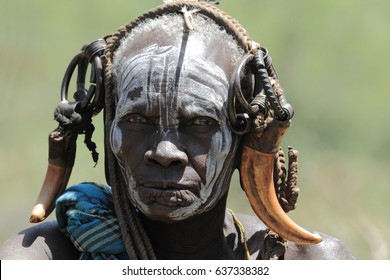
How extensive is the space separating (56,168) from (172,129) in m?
0.69

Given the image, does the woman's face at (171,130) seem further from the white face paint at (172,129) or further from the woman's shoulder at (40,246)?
the woman's shoulder at (40,246)

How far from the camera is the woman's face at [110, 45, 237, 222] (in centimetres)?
471

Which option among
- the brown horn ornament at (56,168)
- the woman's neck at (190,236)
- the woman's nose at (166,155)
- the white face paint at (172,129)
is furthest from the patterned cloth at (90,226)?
the woman's nose at (166,155)

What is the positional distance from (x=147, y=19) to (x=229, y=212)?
1044mm

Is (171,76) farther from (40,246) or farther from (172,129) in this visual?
(40,246)

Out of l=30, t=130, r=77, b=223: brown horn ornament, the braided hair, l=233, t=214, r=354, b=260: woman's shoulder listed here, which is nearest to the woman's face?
the braided hair

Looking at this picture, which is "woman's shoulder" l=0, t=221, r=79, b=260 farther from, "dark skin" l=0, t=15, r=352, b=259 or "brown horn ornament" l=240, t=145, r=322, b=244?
"brown horn ornament" l=240, t=145, r=322, b=244

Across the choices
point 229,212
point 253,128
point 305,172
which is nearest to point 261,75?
point 253,128

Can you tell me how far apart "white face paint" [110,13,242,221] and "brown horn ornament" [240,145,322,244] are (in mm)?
226

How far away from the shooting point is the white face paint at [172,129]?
4711mm

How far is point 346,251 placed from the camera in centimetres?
558

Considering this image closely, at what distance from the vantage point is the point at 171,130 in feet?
15.5

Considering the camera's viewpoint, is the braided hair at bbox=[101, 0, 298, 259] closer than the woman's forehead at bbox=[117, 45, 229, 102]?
No

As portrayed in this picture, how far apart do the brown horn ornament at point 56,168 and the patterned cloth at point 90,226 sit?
48 mm
